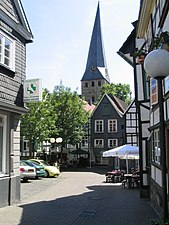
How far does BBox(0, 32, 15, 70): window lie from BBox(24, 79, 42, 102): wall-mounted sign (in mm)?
953

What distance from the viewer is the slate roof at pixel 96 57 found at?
273 feet

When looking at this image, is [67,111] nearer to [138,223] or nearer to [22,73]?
[22,73]

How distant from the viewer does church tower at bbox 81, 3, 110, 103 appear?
83.6m

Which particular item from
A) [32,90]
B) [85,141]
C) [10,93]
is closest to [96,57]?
[85,141]

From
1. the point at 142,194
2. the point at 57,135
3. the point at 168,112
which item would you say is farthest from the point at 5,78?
the point at 57,135

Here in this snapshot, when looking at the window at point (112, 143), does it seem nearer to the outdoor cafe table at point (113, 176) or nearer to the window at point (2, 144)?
the outdoor cafe table at point (113, 176)

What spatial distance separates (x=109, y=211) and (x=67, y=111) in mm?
30702

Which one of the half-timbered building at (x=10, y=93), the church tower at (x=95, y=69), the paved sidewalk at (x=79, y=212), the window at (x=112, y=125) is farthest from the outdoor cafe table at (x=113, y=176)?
the church tower at (x=95, y=69)

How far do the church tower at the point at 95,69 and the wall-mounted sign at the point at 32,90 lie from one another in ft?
234

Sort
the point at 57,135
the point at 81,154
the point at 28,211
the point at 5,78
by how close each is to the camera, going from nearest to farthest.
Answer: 1. the point at 28,211
2. the point at 5,78
3. the point at 57,135
4. the point at 81,154

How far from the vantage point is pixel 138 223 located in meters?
8.73

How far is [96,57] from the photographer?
8469 centimetres

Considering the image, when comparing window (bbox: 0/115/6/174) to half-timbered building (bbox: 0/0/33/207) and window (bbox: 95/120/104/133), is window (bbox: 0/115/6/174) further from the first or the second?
window (bbox: 95/120/104/133)

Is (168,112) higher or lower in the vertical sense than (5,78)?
lower
